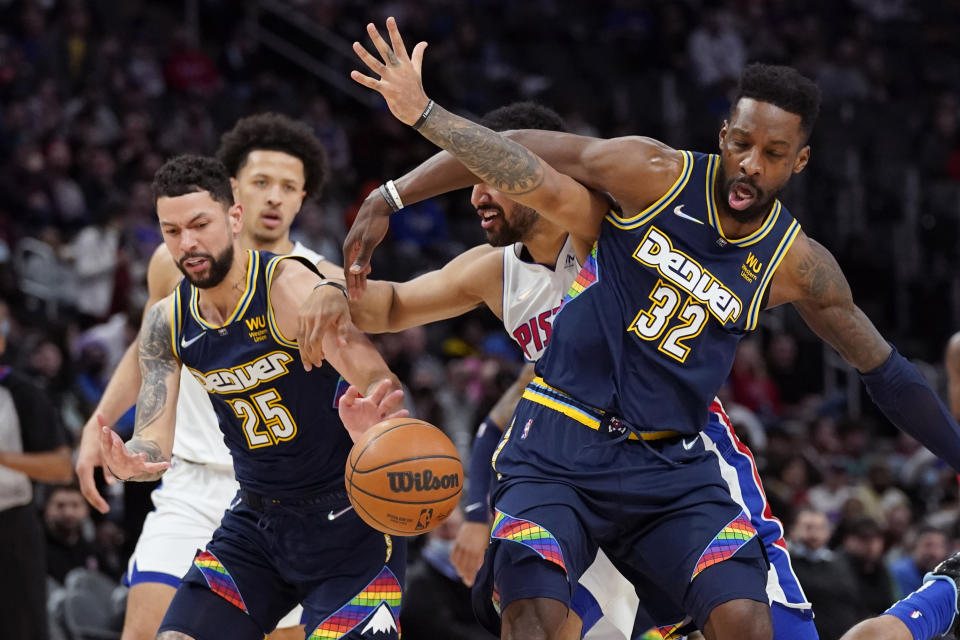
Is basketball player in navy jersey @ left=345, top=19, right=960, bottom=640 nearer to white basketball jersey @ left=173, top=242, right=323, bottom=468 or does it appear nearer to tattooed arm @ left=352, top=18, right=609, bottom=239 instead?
tattooed arm @ left=352, top=18, right=609, bottom=239

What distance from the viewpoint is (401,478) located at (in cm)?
481

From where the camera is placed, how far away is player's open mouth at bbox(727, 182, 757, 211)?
4.73 m

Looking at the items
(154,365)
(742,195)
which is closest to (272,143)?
(154,365)

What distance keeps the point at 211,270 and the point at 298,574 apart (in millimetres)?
1251

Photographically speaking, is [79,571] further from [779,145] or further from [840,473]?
[840,473]

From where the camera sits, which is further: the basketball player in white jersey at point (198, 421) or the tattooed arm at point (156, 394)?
the basketball player in white jersey at point (198, 421)

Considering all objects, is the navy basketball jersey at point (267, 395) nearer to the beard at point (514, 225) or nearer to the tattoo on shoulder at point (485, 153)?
the beard at point (514, 225)

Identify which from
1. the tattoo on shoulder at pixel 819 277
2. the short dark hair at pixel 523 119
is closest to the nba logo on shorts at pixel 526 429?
the tattoo on shoulder at pixel 819 277

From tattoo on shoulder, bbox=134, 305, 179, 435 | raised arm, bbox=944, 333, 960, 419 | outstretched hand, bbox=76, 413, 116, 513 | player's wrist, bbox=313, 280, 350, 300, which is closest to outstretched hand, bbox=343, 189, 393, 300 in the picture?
player's wrist, bbox=313, 280, 350, 300

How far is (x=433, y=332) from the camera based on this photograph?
1441cm

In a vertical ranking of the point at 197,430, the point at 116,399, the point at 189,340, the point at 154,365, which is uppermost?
the point at 189,340

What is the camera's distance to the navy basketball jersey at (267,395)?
5363mm

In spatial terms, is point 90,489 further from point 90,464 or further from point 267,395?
point 267,395

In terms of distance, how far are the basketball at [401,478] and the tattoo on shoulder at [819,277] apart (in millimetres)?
1440
